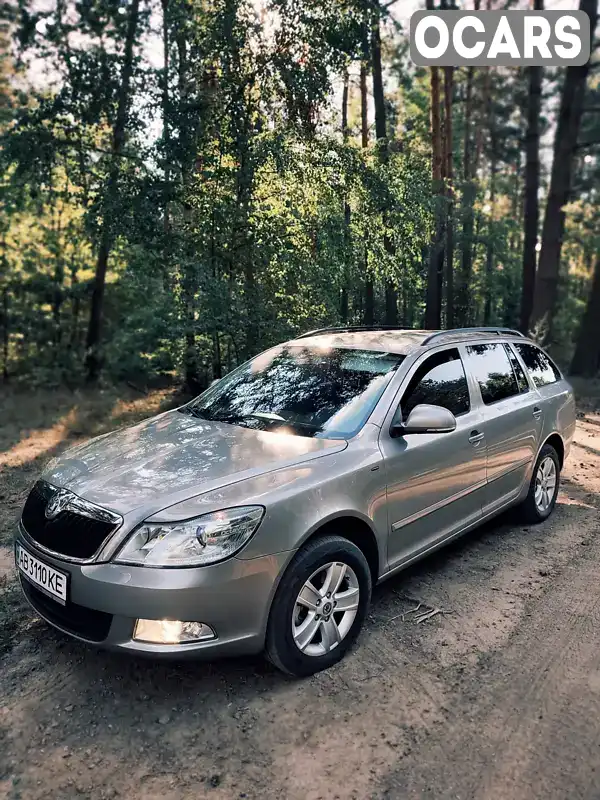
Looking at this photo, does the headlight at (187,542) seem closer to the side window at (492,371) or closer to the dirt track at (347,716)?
the dirt track at (347,716)

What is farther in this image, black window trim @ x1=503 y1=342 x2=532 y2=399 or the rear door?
black window trim @ x1=503 y1=342 x2=532 y2=399

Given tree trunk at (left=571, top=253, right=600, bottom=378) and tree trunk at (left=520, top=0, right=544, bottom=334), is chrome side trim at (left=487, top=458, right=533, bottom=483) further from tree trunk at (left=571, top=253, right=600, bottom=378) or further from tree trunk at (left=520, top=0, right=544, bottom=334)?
tree trunk at (left=520, top=0, right=544, bottom=334)

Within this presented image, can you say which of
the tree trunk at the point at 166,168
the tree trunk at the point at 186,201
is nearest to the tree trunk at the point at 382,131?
the tree trunk at the point at 186,201

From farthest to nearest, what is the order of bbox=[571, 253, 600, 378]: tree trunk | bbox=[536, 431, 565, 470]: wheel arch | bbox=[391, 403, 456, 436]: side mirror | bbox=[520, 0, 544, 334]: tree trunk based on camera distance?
bbox=[520, 0, 544, 334]: tree trunk, bbox=[571, 253, 600, 378]: tree trunk, bbox=[536, 431, 565, 470]: wheel arch, bbox=[391, 403, 456, 436]: side mirror

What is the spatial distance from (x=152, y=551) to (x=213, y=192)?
6.72 m

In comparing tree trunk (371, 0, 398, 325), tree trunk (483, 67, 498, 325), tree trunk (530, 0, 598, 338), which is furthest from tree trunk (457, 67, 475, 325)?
tree trunk (371, 0, 398, 325)

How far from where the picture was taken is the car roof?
4.50 metres

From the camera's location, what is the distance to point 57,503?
3.28 m

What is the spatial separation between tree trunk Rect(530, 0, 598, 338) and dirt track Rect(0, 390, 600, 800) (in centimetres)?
1448

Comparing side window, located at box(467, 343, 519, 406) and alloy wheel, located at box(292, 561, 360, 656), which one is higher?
side window, located at box(467, 343, 519, 406)

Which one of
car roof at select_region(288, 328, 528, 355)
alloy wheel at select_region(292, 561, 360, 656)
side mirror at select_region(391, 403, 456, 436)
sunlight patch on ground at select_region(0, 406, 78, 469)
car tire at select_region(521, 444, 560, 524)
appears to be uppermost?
car roof at select_region(288, 328, 528, 355)

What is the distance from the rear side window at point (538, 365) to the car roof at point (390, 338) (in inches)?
13.9

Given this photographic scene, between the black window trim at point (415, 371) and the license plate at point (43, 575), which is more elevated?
the black window trim at point (415, 371)

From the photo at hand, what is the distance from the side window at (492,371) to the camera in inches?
190
